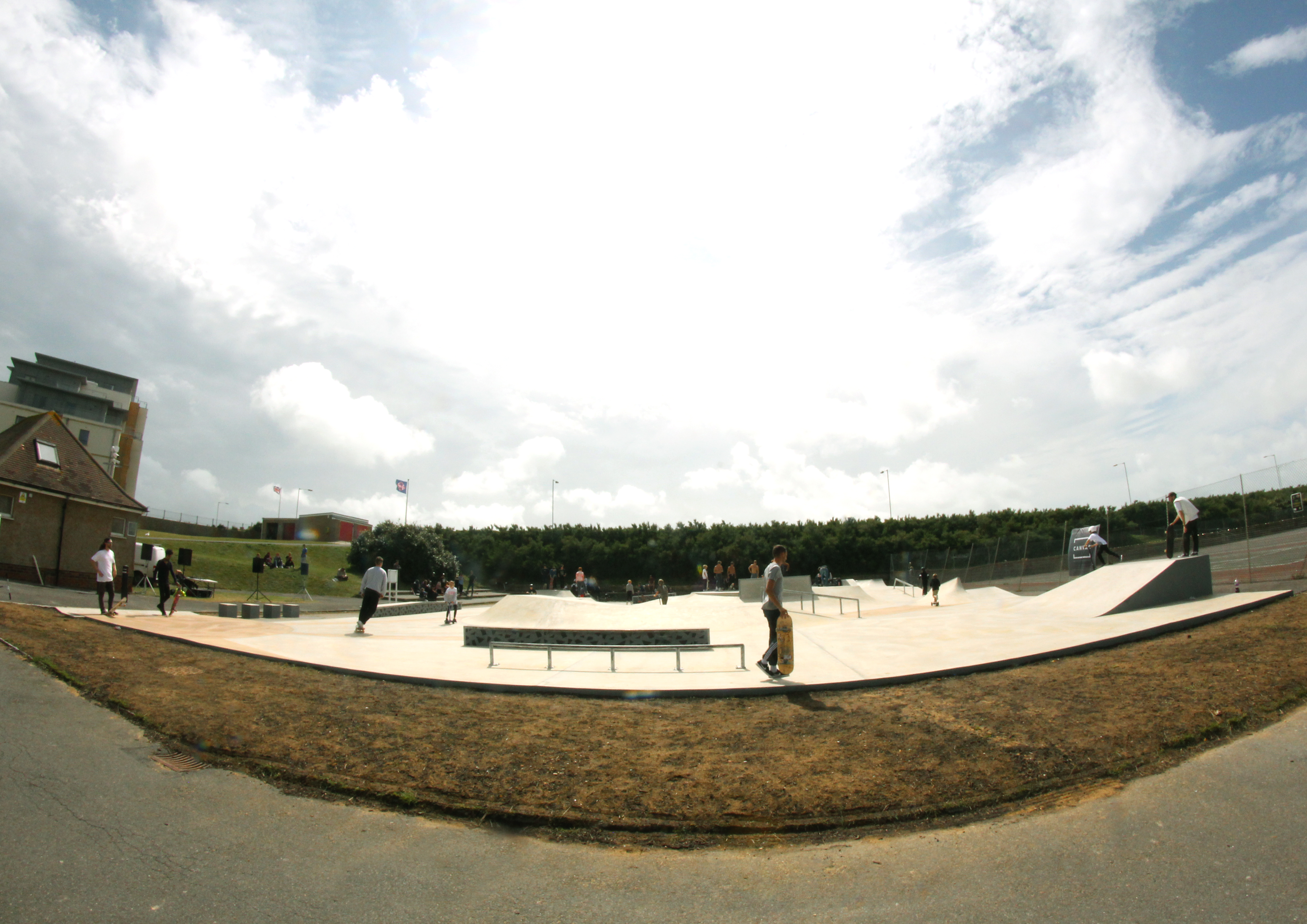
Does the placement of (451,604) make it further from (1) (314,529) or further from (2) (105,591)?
(1) (314,529)

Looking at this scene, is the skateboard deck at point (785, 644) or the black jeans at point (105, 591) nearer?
the skateboard deck at point (785, 644)

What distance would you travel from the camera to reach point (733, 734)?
6297mm

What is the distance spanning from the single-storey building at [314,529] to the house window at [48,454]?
49.9m

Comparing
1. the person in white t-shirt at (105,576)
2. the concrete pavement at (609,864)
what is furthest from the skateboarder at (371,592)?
the concrete pavement at (609,864)

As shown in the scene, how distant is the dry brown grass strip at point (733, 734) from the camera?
5.18 metres

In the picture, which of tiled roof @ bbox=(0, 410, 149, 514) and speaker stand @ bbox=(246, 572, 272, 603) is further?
speaker stand @ bbox=(246, 572, 272, 603)

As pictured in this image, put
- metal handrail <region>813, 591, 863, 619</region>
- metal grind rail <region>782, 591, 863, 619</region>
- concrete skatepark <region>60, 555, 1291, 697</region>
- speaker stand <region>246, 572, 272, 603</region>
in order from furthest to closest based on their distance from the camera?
1. speaker stand <region>246, 572, 272, 603</region>
2. metal grind rail <region>782, 591, 863, 619</region>
3. metal handrail <region>813, 591, 863, 619</region>
4. concrete skatepark <region>60, 555, 1291, 697</region>

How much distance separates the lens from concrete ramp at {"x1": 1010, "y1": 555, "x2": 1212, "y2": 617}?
11.6m

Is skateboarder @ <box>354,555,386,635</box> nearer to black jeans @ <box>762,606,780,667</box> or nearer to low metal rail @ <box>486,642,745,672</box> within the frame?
low metal rail @ <box>486,642,745,672</box>

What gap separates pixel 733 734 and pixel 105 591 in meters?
13.1

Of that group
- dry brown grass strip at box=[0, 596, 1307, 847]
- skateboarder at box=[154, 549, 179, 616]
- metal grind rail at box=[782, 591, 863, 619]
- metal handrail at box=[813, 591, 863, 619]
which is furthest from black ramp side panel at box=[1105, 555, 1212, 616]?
skateboarder at box=[154, 549, 179, 616]

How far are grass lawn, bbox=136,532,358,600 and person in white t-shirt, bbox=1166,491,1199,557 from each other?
Answer: 95.9 feet

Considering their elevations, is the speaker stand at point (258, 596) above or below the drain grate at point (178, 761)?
above

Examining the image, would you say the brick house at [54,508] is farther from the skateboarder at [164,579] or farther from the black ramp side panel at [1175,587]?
the black ramp side panel at [1175,587]
